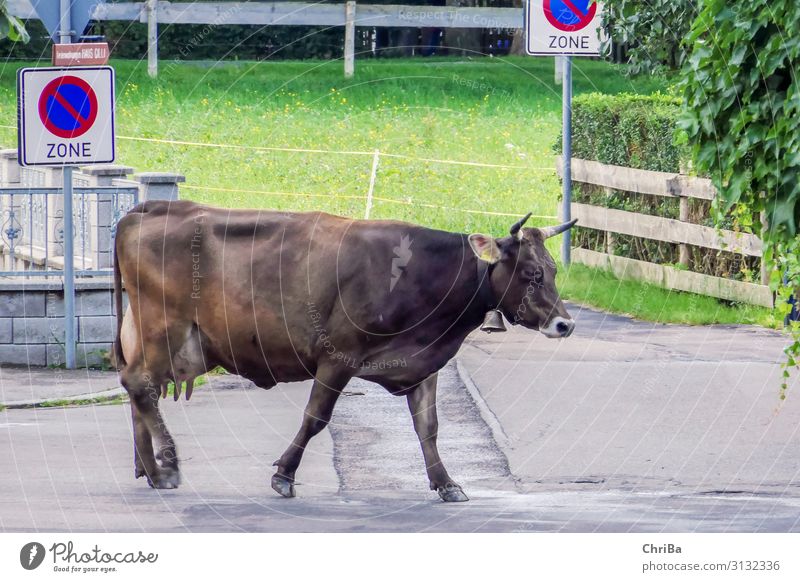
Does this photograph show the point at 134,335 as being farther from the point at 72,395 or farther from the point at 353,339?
the point at 72,395

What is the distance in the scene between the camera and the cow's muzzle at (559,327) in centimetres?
915

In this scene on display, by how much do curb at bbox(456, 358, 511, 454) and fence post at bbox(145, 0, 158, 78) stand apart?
15.7m

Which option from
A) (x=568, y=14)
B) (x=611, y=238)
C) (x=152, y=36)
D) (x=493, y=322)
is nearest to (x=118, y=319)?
(x=493, y=322)

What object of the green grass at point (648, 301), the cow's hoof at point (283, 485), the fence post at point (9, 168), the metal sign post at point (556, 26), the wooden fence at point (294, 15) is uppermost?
the wooden fence at point (294, 15)

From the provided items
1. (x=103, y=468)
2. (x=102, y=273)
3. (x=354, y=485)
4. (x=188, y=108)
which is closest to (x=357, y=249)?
(x=354, y=485)

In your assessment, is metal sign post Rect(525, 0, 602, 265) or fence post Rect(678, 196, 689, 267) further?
fence post Rect(678, 196, 689, 267)

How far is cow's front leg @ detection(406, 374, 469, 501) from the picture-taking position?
9.30 meters

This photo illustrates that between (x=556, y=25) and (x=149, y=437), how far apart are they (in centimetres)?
648

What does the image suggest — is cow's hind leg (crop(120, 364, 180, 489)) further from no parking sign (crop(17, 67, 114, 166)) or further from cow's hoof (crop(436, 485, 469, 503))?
no parking sign (crop(17, 67, 114, 166))

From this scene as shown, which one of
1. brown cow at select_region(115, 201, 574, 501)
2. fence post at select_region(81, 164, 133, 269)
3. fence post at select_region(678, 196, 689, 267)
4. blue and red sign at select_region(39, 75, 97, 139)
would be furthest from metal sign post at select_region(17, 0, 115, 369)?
fence post at select_region(678, 196, 689, 267)

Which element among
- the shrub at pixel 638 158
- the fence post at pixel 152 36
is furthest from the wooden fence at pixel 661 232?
the fence post at pixel 152 36

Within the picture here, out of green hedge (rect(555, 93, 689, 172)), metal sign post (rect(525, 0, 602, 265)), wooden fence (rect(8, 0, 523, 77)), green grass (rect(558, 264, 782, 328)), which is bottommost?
green grass (rect(558, 264, 782, 328))

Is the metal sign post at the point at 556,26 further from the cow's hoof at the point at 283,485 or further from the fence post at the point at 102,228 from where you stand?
the cow's hoof at the point at 283,485

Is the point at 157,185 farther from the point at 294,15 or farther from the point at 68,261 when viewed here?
the point at 294,15
